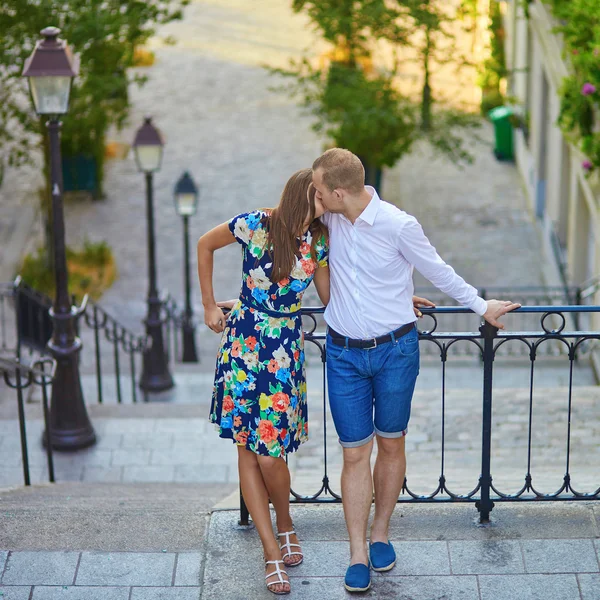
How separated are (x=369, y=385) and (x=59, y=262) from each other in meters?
4.84

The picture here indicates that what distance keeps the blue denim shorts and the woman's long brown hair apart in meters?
0.48

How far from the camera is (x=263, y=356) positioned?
186 inches

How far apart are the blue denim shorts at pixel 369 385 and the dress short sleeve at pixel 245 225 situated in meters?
0.62

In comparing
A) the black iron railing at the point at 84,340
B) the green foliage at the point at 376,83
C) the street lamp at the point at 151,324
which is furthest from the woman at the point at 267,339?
the green foliage at the point at 376,83

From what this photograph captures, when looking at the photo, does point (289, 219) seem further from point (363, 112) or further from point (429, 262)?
point (363, 112)

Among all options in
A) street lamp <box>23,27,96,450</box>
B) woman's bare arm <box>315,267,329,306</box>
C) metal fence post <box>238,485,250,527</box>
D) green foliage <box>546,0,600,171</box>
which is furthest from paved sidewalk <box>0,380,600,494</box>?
green foliage <box>546,0,600,171</box>

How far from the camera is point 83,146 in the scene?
63.5 ft

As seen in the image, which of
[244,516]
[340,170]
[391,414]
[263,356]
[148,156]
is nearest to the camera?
[340,170]

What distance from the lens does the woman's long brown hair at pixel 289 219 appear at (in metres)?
4.54

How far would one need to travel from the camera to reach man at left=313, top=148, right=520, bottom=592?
4.57 meters

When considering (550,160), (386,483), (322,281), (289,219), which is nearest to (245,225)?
(289,219)

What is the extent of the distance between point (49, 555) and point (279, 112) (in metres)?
19.2

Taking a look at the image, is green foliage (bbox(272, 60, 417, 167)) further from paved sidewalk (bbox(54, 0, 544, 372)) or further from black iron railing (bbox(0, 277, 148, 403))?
black iron railing (bbox(0, 277, 148, 403))

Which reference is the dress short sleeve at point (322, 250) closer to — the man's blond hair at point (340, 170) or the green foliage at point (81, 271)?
the man's blond hair at point (340, 170)
